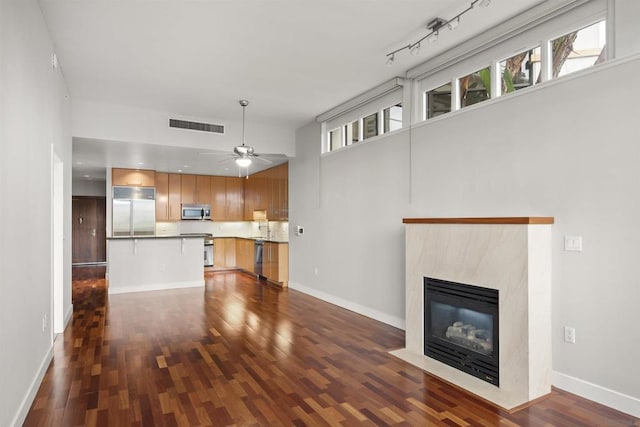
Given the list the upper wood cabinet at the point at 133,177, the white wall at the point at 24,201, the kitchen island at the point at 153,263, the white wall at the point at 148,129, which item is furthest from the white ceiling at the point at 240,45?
the upper wood cabinet at the point at 133,177

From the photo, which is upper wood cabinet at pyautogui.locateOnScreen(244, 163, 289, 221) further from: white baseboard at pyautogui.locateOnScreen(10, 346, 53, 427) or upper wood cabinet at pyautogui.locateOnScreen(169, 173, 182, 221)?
white baseboard at pyautogui.locateOnScreen(10, 346, 53, 427)

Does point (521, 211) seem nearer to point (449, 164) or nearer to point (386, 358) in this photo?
point (449, 164)

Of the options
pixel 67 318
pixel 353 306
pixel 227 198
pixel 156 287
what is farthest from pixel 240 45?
pixel 227 198

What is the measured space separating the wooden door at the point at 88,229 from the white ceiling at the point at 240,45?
317 inches

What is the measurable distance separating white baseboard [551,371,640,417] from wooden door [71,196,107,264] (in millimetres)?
12736

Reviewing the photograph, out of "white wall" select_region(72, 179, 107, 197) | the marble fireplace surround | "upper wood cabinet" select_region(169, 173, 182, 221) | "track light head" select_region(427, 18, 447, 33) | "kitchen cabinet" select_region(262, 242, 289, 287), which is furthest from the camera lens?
"white wall" select_region(72, 179, 107, 197)

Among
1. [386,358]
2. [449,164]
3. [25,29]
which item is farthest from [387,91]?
[25,29]

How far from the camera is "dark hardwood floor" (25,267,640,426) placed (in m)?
2.58

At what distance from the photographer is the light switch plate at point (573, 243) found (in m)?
2.92

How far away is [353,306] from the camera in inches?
220

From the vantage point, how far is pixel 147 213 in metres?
9.17

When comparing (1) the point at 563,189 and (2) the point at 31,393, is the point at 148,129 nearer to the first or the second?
(2) the point at 31,393

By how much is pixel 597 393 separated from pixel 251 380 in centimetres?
260

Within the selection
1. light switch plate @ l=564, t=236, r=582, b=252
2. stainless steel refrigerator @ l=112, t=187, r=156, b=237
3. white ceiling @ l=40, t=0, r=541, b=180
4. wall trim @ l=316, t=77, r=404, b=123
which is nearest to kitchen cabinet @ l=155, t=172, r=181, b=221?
stainless steel refrigerator @ l=112, t=187, r=156, b=237
